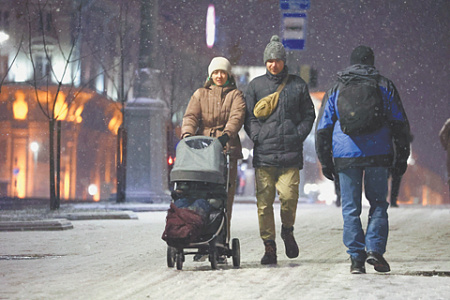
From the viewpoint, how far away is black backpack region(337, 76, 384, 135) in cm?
679

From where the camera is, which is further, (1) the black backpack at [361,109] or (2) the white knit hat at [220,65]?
(2) the white knit hat at [220,65]

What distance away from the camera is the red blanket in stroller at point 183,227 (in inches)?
275

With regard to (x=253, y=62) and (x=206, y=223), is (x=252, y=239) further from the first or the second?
(x=253, y=62)

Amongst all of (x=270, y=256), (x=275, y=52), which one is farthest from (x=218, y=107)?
(x=270, y=256)

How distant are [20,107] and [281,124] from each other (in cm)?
3958

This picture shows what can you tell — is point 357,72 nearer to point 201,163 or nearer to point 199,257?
point 201,163

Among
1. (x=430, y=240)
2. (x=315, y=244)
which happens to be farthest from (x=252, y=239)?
(x=430, y=240)

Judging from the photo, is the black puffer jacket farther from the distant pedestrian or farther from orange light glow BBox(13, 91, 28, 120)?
orange light glow BBox(13, 91, 28, 120)

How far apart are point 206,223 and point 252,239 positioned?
4.06 metres

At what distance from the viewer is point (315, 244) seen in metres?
10.2

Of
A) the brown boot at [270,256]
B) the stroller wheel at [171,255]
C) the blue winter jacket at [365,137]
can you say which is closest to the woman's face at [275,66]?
the blue winter jacket at [365,137]

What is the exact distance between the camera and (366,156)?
685 centimetres

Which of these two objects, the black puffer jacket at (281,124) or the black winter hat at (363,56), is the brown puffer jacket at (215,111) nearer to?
the black puffer jacket at (281,124)

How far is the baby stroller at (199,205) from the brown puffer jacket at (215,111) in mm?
476
